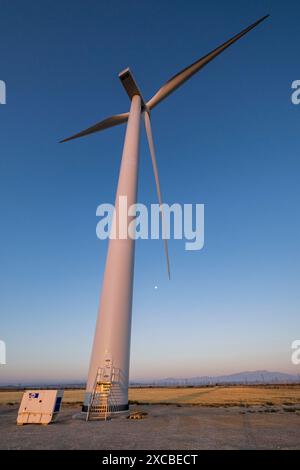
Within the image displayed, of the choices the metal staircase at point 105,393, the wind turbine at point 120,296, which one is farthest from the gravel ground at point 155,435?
the wind turbine at point 120,296

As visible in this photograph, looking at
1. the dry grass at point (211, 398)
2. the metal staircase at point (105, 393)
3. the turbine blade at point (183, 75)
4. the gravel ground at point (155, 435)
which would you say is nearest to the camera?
the gravel ground at point (155, 435)

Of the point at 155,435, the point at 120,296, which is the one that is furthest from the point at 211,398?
the point at 155,435

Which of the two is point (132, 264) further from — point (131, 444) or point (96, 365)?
point (131, 444)

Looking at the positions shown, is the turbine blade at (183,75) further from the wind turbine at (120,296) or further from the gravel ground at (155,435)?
the gravel ground at (155,435)

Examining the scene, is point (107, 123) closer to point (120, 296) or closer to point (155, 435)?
point (120, 296)

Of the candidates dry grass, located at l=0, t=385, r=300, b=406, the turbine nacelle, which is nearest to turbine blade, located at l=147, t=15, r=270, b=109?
the turbine nacelle
